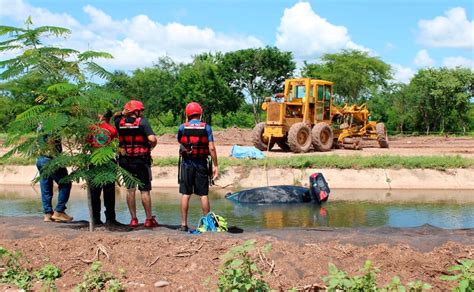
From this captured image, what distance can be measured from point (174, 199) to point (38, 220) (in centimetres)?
546

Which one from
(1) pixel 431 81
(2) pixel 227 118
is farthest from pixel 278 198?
(2) pixel 227 118

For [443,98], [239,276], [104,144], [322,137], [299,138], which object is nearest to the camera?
[239,276]

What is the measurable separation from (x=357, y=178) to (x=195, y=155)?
31.6 feet

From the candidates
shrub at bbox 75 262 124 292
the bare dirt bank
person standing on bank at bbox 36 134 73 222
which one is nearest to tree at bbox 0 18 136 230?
person standing on bank at bbox 36 134 73 222

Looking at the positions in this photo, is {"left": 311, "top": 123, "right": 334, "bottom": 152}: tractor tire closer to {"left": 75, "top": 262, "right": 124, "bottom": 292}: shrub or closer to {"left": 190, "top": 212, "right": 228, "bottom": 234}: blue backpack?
{"left": 190, "top": 212, "right": 228, "bottom": 234}: blue backpack

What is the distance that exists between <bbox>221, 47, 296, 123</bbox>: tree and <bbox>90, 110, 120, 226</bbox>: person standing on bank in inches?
1581

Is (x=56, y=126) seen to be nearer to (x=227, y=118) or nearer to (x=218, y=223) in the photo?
(x=218, y=223)

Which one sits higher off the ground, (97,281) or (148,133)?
(148,133)

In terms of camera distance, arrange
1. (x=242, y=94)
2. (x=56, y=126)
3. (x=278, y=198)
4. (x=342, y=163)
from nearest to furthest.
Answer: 1. (x=56, y=126)
2. (x=278, y=198)
3. (x=342, y=163)
4. (x=242, y=94)

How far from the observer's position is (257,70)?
4809 centimetres

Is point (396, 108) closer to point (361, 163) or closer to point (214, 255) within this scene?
point (361, 163)

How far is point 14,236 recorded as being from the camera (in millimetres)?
6844

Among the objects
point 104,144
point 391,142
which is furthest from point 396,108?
point 104,144

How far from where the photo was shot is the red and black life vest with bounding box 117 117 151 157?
760 cm
